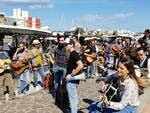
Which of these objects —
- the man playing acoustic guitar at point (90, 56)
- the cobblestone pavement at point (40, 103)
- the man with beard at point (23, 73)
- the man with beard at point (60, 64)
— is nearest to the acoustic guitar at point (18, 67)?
the man with beard at point (23, 73)

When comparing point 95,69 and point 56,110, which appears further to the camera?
point 95,69

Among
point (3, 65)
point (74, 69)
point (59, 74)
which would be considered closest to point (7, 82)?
point (3, 65)

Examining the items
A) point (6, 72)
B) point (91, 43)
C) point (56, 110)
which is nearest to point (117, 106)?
point (56, 110)

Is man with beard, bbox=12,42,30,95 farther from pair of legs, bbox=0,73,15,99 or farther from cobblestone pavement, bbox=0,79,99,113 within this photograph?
pair of legs, bbox=0,73,15,99

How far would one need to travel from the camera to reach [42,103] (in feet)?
33.8

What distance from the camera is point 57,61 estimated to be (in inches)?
415

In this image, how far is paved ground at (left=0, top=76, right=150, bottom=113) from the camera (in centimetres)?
930

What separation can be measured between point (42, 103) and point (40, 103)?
57mm

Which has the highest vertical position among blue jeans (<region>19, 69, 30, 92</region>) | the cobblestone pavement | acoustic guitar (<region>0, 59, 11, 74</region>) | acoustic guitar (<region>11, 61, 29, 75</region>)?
acoustic guitar (<region>0, 59, 11, 74</region>)

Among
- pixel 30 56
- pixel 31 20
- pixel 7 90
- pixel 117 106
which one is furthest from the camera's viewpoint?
pixel 31 20

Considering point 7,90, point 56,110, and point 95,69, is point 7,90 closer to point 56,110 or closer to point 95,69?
point 56,110

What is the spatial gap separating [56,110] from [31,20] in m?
49.5

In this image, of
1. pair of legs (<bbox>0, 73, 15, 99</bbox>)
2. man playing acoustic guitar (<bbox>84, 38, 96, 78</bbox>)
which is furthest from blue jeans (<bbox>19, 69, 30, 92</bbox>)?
man playing acoustic guitar (<bbox>84, 38, 96, 78</bbox>)

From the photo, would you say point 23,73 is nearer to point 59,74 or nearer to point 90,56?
point 59,74
